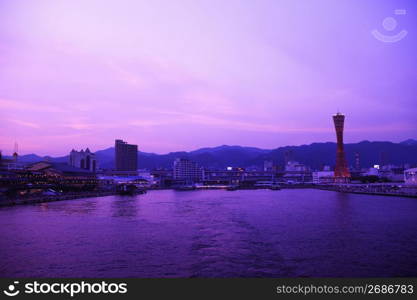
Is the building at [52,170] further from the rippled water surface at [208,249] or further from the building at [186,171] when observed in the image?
the building at [186,171]

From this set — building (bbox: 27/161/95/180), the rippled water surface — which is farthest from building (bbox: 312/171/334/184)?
the rippled water surface

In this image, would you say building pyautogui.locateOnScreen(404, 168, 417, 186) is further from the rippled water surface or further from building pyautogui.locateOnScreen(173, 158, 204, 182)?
building pyautogui.locateOnScreen(173, 158, 204, 182)

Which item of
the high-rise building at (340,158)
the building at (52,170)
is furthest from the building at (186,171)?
the building at (52,170)

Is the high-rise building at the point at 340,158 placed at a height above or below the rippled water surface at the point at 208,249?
above

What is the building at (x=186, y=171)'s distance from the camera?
148 meters

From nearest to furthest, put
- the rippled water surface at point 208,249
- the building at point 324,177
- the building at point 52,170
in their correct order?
the rippled water surface at point 208,249
the building at point 52,170
the building at point 324,177

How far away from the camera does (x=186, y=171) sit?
150 m

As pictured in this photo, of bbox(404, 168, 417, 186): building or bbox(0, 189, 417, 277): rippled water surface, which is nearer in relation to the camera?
bbox(0, 189, 417, 277): rippled water surface

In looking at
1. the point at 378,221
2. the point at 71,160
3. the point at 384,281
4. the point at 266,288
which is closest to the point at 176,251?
the point at 266,288

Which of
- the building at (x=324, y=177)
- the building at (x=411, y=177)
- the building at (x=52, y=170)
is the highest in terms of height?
the building at (x=52, y=170)

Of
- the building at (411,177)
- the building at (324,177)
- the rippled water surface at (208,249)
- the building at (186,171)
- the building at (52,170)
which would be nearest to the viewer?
the rippled water surface at (208,249)

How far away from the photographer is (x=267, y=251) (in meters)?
14.7

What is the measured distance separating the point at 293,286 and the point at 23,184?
5270 cm

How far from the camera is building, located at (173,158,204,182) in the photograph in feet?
485
